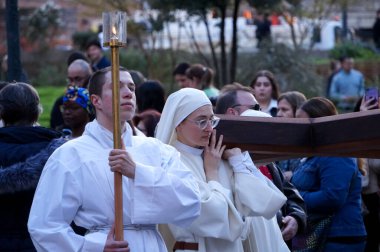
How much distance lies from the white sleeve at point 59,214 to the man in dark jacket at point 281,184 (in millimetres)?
1742

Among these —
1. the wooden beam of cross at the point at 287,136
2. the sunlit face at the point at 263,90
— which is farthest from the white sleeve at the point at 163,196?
the sunlit face at the point at 263,90

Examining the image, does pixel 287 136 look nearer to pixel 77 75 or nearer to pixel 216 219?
pixel 216 219

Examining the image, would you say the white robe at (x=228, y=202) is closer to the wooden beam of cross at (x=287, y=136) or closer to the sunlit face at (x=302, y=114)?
the wooden beam of cross at (x=287, y=136)

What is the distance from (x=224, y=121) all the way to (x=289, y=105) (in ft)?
10.2

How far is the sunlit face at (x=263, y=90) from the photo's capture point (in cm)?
1031

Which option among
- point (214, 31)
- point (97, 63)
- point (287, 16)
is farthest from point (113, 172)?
point (214, 31)

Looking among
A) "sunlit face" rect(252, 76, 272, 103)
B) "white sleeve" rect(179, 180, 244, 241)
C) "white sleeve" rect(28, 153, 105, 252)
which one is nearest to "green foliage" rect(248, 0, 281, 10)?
"sunlit face" rect(252, 76, 272, 103)

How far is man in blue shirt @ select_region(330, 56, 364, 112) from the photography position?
1744 cm

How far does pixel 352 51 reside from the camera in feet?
73.8

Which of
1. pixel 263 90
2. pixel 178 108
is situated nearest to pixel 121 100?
pixel 178 108

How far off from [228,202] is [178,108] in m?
0.61

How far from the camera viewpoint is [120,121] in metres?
5.34

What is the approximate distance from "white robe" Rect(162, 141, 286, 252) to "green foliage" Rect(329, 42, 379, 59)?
632 inches

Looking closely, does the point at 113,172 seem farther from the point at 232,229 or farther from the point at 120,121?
the point at 232,229
